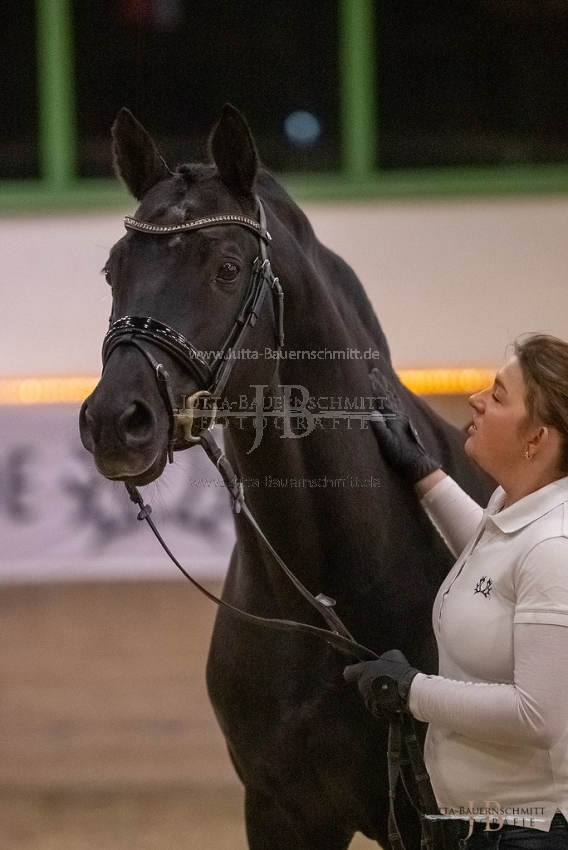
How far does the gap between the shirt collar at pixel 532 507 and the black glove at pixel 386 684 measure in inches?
8.7

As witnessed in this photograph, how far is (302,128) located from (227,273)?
90.4 inches

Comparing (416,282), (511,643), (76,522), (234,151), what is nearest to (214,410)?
(234,151)

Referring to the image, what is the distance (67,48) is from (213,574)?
6.22 feet

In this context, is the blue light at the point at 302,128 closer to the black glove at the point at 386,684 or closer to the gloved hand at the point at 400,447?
the gloved hand at the point at 400,447

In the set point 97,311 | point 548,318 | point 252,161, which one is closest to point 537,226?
point 548,318

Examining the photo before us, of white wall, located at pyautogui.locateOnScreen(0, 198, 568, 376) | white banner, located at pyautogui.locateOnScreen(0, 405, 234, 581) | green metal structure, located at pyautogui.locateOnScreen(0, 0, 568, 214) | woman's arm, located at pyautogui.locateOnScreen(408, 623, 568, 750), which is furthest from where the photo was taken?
green metal structure, located at pyautogui.locateOnScreen(0, 0, 568, 214)

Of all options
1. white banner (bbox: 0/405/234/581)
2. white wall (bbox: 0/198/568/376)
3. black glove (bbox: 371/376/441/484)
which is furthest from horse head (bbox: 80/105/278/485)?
white wall (bbox: 0/198/568/376)

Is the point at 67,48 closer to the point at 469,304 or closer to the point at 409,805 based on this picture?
the point at 469,304

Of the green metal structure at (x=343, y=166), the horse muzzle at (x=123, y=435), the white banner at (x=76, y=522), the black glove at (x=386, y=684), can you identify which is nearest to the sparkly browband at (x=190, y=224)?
the horse muzzle at (x=123, y=435)

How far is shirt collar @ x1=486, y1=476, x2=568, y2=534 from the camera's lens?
44.9 inches

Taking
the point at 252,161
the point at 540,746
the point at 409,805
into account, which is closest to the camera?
the point at 540,746

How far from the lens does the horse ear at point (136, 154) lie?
138 centimetres

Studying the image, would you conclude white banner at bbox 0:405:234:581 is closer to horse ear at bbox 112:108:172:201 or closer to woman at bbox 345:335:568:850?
horse ear at bbox 112:108:172:201

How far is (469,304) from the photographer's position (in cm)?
325
